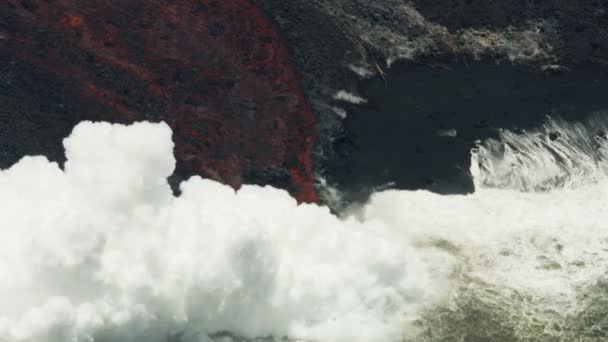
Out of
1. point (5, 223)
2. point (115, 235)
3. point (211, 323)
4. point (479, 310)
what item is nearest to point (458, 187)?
point (479, 310)

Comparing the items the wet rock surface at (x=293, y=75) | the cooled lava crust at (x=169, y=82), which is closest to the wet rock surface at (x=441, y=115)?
the wet rock surface at (x=293, y=75)

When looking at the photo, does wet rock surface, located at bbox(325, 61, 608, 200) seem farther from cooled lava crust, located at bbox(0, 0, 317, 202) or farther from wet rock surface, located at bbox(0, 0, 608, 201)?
cooled lava crust, located at bbox(0, 0, 317, 202)

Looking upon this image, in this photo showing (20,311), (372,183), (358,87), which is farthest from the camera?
(358,87)

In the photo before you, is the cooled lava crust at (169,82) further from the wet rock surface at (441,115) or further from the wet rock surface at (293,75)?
the wet rock surface at (441,115)

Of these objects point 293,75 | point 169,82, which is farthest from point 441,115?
point 169,82

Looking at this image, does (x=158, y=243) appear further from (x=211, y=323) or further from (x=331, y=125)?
(x=331, y=125)

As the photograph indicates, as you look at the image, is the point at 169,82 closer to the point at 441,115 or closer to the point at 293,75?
the point at 293,75
